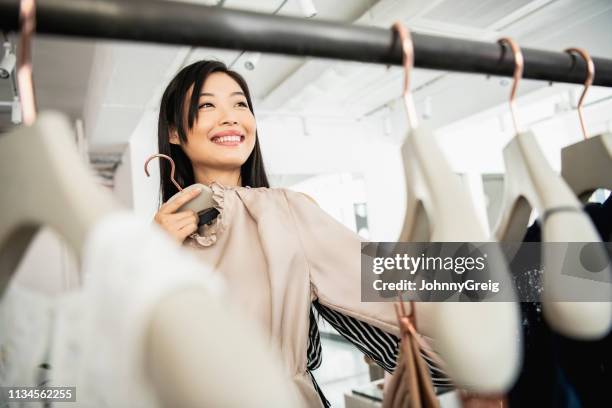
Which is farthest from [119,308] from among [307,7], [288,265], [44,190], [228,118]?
[307,7]

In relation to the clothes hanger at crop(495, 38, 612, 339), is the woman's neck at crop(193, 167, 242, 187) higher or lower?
higher

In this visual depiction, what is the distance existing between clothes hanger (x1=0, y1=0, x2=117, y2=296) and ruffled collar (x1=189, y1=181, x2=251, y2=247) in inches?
14.4

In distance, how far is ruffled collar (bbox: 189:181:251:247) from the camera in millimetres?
725

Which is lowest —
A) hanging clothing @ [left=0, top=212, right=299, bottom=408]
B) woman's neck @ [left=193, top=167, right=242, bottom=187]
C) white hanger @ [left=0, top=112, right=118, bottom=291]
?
hanging clothing @ [left=0, top=212, right=299, bottom=408]

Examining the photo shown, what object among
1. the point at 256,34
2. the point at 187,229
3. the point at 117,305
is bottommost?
the point at 117,305

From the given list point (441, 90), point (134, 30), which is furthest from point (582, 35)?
point (134, 30)

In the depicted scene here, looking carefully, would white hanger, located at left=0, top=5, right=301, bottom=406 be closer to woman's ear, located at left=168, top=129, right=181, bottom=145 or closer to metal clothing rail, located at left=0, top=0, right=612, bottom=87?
metal clothing rail, located at left=0, top=0, right=612, bottom=87

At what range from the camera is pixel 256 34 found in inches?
15.7

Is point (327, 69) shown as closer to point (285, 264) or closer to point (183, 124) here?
point (183, 124)

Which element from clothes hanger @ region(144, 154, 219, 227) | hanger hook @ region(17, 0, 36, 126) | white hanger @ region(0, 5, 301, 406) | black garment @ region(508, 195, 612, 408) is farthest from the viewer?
clothes hanger @ region(144, 154, 219, 227)

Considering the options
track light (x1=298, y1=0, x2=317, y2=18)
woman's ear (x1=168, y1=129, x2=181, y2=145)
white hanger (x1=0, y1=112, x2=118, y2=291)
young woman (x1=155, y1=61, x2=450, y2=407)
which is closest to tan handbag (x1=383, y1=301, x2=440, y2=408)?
young woman (x1=155, y1=61, x2=450, y2=407)

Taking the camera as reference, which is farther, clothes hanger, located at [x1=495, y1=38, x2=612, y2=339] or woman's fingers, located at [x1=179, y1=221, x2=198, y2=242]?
woman's fingers, located at [x1=179, y1=221, x2=198, y2=242]

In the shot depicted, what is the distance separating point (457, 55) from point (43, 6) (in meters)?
0.39

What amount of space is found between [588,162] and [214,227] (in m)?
0.55
